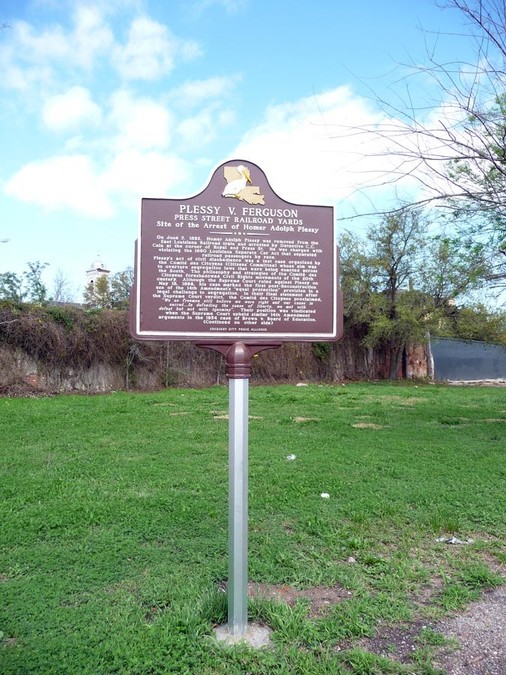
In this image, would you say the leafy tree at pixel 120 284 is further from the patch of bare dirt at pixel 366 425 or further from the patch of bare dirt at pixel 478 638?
the patch of bare dirt at pixel 478 638

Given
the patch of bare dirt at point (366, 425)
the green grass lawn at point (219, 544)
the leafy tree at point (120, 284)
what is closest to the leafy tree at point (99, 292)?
the leafy tree at point (120, 284)

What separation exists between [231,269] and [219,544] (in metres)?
2.23

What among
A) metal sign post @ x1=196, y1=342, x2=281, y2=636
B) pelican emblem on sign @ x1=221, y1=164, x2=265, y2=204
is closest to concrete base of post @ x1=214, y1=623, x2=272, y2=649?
metal sign post @ x1=196, y1=342, x2=281, y2=636

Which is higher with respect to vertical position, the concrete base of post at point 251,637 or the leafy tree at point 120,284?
the leafy tree at point 120,284

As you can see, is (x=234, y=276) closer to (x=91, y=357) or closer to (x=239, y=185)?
(x=239, y=185)

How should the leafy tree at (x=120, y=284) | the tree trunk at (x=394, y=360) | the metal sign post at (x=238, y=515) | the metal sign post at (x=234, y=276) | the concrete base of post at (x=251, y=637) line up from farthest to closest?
the leafy tree at (x=120, y=284), the tree trunk at (x=394, y=360), the metal sign post at (x=234, y=276), the metal sign post at (x=238, y=515), the concrete base of post at (x=251, y=637)

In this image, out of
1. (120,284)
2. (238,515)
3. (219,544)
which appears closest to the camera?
(238,515)

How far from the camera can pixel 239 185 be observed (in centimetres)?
354

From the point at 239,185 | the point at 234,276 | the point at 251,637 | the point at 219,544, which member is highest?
the point at 239,185

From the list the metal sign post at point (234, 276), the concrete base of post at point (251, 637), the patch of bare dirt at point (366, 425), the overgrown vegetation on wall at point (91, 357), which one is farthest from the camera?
the overgrown vegetation on wall at point (91, 357)

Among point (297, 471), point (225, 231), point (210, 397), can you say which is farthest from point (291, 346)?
point (225, 231)

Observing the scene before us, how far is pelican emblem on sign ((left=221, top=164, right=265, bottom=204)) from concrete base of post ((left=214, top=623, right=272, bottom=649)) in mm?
2569

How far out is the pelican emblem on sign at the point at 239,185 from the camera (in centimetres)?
354

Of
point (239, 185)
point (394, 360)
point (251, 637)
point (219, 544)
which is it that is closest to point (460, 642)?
point (251, 637)
